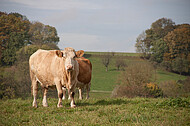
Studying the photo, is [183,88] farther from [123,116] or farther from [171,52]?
[123,116]

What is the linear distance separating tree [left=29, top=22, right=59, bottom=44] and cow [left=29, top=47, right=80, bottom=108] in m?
56.5

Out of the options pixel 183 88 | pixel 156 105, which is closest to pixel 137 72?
pixel 183 88

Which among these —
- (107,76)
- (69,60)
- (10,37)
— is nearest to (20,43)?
(10,37)

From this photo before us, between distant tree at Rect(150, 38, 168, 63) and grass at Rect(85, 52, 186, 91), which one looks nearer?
grass at Rect(85, 52, 186, 91)

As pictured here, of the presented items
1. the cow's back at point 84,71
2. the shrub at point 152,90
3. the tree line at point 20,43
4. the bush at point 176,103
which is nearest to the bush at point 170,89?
the shrub at point 152,90

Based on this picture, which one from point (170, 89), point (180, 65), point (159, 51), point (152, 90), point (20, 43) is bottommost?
point (170, 89)

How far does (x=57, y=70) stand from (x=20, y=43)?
56.8 m

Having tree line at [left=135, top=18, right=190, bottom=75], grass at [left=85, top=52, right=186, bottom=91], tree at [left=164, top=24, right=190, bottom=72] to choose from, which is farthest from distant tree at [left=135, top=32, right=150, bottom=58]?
tree at [left=164, top=24, right=190, bottom=72]

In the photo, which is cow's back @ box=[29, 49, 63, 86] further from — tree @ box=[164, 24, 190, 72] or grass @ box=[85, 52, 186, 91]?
tree @ box=[164, 24, 190, 72]

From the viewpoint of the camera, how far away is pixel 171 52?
6988cm

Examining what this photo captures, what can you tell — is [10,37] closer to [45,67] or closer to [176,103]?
[45,67]

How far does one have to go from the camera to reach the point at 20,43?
62469 millimetres

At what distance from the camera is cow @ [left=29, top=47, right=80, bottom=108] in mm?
9552

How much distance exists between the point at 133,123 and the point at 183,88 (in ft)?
143
